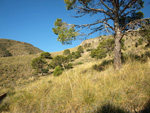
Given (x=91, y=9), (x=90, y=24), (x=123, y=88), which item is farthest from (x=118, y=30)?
(x=123, y=88)

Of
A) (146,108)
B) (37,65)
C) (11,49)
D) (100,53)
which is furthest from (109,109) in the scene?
(11,49)

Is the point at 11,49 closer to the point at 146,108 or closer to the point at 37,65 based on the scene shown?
the point at 37,65

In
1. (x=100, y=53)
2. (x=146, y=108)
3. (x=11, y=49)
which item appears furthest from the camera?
(x=11, y=49)

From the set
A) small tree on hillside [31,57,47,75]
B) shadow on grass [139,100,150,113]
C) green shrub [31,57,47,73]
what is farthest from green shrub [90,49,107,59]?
green shrub [31,57,47,73]

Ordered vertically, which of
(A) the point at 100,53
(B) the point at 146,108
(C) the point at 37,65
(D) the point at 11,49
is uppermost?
(D) the point at 11,49

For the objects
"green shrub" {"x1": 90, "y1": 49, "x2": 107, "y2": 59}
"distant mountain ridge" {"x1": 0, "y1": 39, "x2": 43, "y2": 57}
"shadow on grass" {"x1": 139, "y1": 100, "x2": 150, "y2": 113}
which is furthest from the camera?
"distant mountain ridge" {"x1": 0, "y1": 39, "x2": 43, "y2": 57}

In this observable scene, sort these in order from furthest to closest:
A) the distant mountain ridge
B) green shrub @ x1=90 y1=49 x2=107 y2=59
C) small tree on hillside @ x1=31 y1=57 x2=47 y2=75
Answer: the distant mountain ridge < small tree on hillside @ x1=31 y1=57 x2=47 y2=75 < green shrub @ x1=90 y1=49 x2=107 y2=59

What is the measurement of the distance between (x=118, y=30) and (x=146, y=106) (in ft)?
11.3

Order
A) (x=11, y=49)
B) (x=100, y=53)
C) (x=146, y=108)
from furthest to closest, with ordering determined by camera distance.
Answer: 1. (x=11, y=49)
2. (x=100, y=53)
3. (x=146, y=108)

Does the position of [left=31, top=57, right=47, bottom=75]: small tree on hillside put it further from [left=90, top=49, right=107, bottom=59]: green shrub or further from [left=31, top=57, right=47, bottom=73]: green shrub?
[left=90, top=49, right=107, bottom=59]: green shrub

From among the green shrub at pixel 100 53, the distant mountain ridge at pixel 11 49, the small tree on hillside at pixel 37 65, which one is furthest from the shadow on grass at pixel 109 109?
the distant mountain ridge at pixel 11 49

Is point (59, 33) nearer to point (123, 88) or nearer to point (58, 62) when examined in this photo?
point (123, 88)

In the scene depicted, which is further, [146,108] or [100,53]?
[100,53]

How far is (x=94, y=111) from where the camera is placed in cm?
128
